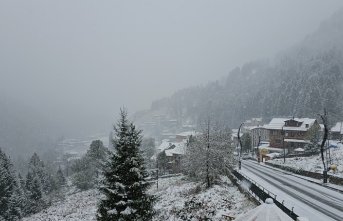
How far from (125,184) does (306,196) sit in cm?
1935

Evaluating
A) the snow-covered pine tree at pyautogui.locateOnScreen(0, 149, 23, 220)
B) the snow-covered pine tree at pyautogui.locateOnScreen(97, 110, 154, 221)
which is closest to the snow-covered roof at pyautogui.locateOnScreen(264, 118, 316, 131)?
the snow-covered pine tree at pyautogui.locateOnScreen(0, 149, 23, 220)

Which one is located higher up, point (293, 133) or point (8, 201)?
point (293, 133)

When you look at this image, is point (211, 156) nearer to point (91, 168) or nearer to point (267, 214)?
point (267, 214)

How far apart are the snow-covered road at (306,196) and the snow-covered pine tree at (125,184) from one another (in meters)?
12.7

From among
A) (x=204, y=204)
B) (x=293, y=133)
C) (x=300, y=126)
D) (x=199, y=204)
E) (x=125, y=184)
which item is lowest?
(x=199, y=204)

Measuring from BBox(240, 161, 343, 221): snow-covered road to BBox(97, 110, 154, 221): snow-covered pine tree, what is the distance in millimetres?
12721

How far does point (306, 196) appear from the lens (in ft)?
103

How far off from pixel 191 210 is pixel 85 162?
200 ft

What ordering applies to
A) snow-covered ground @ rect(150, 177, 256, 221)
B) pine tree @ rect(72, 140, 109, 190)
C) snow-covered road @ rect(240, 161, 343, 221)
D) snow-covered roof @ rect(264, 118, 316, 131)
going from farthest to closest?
snow-covered roof @ rect(264, 118, 316, 131)
pine tree @ rect(72, 140, 109, 190)
snow-covered ground @ rect(150, 177, 256, 221)
snow-covered road @ rect(240, 161, 343, 221)

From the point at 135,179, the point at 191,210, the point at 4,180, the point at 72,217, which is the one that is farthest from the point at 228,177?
the point at 4,180

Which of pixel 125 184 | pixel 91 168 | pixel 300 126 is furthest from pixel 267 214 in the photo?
pixel 300 126

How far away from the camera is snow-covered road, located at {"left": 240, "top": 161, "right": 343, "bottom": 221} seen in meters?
25.4

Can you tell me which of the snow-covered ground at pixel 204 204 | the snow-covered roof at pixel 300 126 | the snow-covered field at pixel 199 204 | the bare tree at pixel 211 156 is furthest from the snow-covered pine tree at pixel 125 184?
the snow-covered roof at pixel 300 126

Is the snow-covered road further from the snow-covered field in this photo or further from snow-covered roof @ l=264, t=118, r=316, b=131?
snow-covered roof @ l=264, t=118, r=316, b=131
